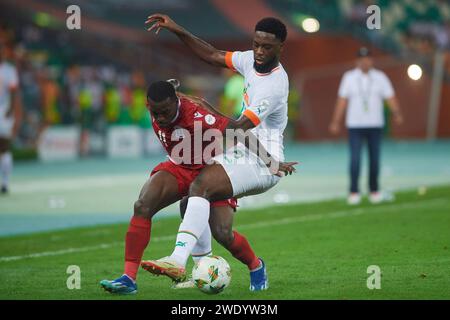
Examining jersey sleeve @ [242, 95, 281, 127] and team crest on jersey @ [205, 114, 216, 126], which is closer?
team crest on jersey @ [205, 114, 216, 126]

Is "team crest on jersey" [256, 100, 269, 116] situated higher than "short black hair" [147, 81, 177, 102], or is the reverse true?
"short black hair" [147, 81, 177, 102]

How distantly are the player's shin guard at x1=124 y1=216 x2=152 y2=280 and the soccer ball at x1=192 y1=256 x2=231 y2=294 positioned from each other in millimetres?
503

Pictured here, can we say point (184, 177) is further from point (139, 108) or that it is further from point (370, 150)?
point (139, 108)

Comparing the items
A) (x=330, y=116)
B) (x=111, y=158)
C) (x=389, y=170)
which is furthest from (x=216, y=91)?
(x=389, y=170)

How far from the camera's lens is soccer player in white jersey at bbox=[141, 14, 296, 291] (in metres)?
9.09

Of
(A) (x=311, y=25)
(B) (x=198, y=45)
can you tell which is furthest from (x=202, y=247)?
(A) (x=311, y=25)

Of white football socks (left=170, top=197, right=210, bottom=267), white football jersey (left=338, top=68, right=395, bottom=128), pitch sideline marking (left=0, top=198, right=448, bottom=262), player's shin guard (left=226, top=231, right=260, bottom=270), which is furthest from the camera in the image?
white football jersey (left=338, top=68, right=395, bottom=128)

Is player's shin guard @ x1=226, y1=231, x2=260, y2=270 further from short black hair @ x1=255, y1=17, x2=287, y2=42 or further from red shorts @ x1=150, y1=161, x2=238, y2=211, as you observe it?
short black hair @ x1=255, y1=17, x2=287, y2=42

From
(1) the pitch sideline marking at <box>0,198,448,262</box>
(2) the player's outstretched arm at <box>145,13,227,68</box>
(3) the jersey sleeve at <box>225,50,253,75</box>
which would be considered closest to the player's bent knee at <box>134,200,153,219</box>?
(3) the jersey sleeve at <box>225,50,253,75</box>

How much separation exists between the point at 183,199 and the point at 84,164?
1945 centimetres

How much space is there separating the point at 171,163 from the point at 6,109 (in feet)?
35.5

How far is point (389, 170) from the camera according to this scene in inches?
1005

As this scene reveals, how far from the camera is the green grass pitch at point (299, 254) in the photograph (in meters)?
9.51

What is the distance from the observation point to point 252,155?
966 centimetres
